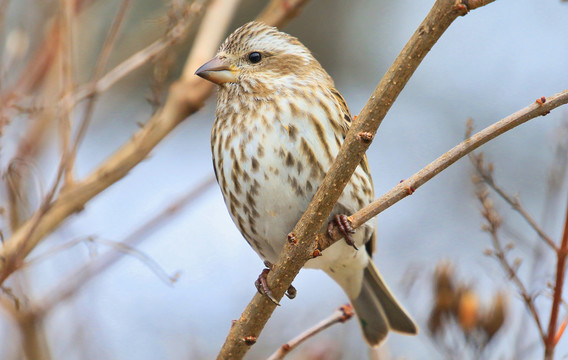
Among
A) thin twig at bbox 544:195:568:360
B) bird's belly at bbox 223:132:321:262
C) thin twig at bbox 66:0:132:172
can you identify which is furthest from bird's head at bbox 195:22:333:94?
thin twig at bbox 544:195:568:360

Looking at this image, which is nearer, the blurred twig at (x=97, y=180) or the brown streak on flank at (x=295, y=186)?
the blurred twig at (x=97, y=180)

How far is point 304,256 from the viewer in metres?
3.37

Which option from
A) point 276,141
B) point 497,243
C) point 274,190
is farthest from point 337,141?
point 497,243

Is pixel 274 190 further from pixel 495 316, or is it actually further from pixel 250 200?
pixel 495 316

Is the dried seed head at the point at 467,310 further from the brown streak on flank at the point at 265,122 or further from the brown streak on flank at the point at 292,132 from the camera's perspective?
the brown streak on flank at the point at 265,122

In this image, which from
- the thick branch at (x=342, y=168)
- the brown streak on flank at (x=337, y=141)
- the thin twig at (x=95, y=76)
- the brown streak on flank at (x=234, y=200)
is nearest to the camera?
the thick branch at (x=342, y=168)

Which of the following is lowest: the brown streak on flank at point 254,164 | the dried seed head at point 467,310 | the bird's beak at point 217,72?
the dried seed head at point 467,310

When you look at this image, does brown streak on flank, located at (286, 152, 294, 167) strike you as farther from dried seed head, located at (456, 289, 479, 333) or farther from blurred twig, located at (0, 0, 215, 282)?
dried seed head, located at (456, 289, 479, 333)

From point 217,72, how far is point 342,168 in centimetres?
156

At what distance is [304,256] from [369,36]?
8.86 meters

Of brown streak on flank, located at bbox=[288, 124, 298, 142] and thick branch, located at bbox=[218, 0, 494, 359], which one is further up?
brown streak on flank, located at bbox=[288, 124, 298, 142]

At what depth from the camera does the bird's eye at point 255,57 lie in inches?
186

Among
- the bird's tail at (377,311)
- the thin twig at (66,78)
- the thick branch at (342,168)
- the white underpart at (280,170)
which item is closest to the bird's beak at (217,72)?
the white underpart at (280,170)

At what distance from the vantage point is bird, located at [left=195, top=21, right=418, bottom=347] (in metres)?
4.17
